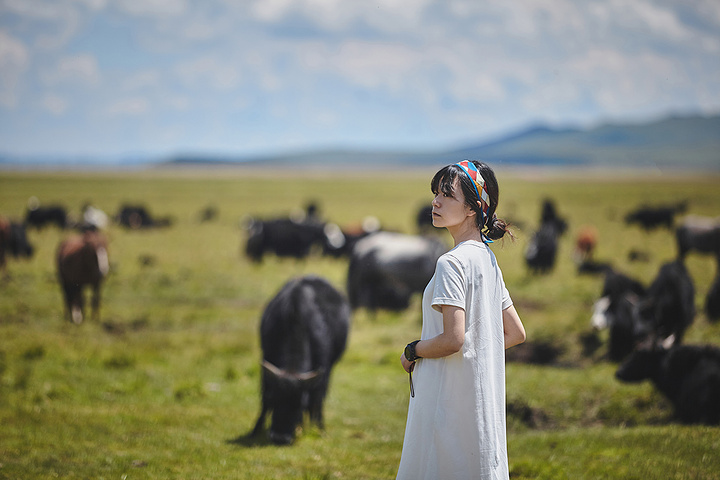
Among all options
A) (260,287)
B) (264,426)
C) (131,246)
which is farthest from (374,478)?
(131,246)

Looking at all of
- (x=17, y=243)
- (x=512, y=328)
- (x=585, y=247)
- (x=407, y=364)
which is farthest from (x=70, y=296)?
(x=585, y=247)

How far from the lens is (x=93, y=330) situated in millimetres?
13406

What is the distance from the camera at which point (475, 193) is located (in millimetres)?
3516

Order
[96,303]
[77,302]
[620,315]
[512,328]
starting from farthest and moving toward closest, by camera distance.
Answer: [96,303] < [77,302] < [620,315] < [512,328]

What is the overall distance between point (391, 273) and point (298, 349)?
9.61 meters

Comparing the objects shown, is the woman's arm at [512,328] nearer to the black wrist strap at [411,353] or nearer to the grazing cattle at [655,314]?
the black wrist strap at [411,353]

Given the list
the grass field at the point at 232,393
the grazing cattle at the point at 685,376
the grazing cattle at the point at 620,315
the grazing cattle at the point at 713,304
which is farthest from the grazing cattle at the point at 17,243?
the grazing cattle at the point at 713,304

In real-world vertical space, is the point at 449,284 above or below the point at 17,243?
above

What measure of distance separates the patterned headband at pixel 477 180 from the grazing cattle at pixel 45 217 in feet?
125

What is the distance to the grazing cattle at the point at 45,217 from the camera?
36.8 metres

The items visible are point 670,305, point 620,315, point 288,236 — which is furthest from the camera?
point 288,236

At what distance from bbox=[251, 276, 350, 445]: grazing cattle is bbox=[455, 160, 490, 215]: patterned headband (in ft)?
13.4

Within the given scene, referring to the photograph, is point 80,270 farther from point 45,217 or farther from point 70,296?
point 45,217

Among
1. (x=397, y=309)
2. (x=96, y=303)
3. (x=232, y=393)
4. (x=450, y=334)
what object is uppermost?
(x=450, y=334)
